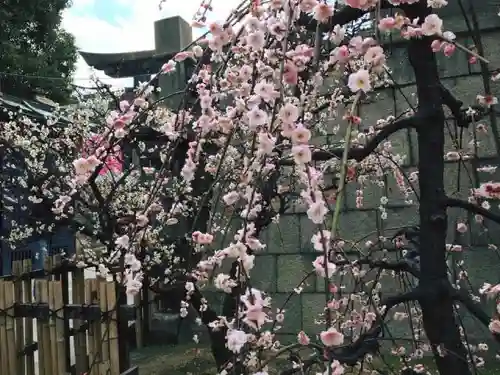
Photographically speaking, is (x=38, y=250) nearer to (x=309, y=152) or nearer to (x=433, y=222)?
(x=433, y=222)

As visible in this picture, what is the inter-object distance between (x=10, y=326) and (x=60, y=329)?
378 millimetres

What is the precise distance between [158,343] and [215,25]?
4315 millimetres

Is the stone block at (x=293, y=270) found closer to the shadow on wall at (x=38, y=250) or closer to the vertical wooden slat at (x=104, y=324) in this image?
the vertical wooden slat at (x=104, y=324)

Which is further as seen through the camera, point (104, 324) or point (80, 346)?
point (80, 346)

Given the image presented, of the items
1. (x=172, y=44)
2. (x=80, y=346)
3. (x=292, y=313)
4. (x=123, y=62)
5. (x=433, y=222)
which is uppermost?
(x=123, y=62)

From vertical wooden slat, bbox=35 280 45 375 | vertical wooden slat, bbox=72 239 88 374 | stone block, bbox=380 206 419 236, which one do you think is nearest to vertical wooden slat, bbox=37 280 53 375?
vertical wooden slat, bbox=35 280 45 375

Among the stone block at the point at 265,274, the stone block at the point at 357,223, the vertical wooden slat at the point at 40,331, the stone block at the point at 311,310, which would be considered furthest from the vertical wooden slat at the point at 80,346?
the stone block at the point at 357,223

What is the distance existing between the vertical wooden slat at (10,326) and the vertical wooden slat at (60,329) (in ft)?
1.02

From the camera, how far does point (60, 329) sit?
2.85m

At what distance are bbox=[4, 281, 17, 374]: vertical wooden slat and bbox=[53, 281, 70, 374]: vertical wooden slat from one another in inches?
12.3

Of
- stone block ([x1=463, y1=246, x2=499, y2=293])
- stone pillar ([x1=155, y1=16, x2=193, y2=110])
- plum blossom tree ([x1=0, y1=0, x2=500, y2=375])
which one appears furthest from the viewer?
stone pillar ([x1=155, y1=16, x2=193, y2=110])

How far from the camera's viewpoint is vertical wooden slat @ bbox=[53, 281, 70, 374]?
280 centimetres

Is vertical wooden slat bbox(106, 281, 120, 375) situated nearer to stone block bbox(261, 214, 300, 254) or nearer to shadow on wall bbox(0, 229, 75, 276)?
stone block bbox(261, 214, 300, 254)

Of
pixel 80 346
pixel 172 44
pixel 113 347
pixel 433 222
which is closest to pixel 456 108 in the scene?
pixel 433 222
